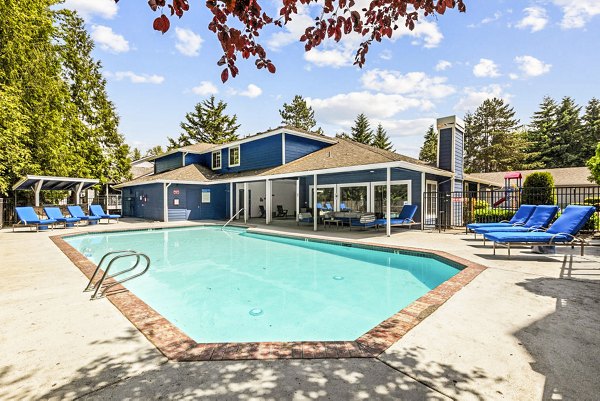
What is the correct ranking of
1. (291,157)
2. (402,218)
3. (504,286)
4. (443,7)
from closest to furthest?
(443,7) < (504,286) < (402,218) < (291,157)

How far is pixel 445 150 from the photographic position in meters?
14.6

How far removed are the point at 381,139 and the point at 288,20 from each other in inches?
1679

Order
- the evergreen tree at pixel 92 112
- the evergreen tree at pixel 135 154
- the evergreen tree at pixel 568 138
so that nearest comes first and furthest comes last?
the evergreen tree at pixel 92 112
the evergreen tree at pixel 568 138
the evergreen tree at pixel 135 154

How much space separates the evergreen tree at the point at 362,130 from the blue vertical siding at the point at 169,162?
26.0 meters

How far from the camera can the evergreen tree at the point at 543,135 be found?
40719 millimetres

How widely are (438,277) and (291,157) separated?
43.0 feet

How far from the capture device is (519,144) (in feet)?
135

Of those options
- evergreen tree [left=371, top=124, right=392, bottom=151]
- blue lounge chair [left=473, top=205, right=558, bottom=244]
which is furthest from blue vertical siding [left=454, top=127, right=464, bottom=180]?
Result: evergreen tree [left=371, top=124, right=392, bottom=151]

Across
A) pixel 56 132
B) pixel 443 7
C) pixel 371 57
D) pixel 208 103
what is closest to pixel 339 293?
pixel 371 57

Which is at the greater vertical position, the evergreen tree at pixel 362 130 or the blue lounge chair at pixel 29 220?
the evergreen tree at pixel 362 130

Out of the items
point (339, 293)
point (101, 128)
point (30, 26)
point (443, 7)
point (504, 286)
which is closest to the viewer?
point (443, 7)

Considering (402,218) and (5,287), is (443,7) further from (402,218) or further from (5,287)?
(402,218)

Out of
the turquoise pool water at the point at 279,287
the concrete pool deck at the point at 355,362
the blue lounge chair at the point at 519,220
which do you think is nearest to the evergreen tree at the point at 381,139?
the blue lounge chair at the point at 519,220

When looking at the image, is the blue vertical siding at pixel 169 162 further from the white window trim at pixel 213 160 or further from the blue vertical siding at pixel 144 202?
the blue vertical siding at pixel 144 202
